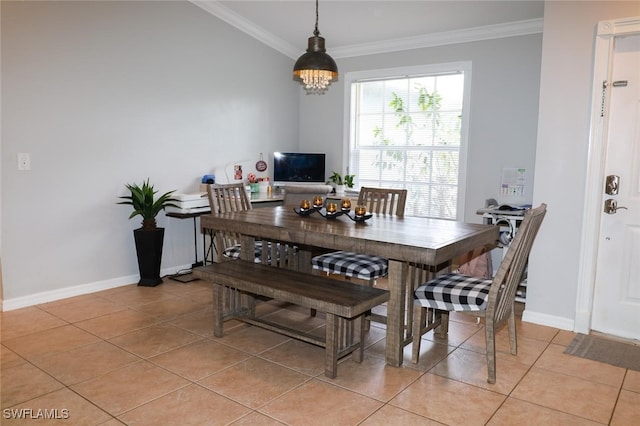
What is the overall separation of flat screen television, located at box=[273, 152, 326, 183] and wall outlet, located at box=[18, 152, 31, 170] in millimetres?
2650

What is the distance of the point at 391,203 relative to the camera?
3783 mm

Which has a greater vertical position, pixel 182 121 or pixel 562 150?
pixel 182 121

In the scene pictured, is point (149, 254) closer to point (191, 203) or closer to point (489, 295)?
point (191, 203)

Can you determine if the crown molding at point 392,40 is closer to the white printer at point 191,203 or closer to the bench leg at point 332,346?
the white printer at point 191,203

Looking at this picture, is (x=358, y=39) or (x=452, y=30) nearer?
(x=452, y=30)

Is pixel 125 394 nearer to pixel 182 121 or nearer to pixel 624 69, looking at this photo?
pixel 182 121

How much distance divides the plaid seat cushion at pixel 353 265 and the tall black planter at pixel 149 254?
1694mm

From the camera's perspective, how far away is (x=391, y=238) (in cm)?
256

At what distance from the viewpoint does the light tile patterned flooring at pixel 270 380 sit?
221 centimetres

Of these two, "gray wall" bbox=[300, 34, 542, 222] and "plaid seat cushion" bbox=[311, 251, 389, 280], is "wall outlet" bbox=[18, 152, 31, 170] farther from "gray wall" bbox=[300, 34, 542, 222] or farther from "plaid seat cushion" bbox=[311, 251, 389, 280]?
"gray wall" bbox=[300, 34, 542, 222]

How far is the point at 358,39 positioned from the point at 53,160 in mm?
3388

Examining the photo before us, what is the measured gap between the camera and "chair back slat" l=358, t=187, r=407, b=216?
3748 millimetres

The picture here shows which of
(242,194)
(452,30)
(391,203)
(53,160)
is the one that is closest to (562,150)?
(391,203)

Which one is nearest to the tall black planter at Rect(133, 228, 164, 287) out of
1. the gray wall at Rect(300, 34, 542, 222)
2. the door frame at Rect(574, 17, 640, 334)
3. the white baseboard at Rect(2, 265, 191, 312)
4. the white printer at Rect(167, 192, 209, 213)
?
the white baseboard at Rect(2, 265, 191, 312)
